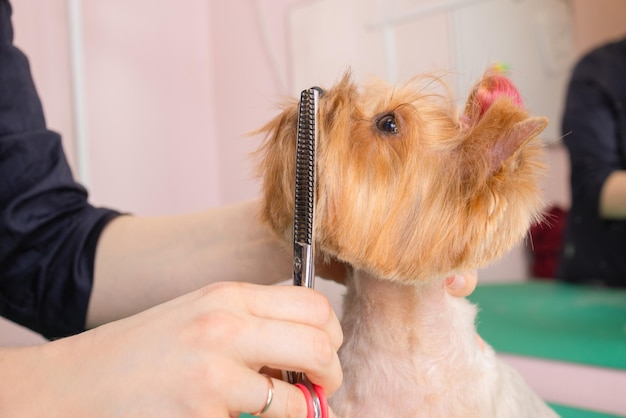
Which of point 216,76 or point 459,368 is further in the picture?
point 216,76

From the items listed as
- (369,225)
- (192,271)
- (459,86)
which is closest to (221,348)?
(369,225)

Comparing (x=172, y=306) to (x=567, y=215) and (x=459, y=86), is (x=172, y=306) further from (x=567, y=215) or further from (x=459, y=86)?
(x=567, y=215)

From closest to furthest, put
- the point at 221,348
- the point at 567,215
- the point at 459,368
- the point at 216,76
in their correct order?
1. the point at 221,348
2. the point at 459,368
3. the point at 567,215
4. the point at 216,76

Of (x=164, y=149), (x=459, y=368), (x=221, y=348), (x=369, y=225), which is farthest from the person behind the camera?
(x=164, y=149)

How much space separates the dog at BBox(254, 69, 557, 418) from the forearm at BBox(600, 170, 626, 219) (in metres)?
0.54

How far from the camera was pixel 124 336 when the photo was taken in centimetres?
Answer: 39

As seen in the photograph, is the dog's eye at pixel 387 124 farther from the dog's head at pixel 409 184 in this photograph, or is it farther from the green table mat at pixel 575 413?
the green table mat at pixel 575 413

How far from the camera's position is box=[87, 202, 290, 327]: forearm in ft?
2.23

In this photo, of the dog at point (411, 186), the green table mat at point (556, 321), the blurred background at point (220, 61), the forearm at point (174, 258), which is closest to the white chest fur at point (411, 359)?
the dog at point (411, 186)

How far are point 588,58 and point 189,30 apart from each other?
4.06 ft

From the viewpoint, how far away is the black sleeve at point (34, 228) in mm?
710

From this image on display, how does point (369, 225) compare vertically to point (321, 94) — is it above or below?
below

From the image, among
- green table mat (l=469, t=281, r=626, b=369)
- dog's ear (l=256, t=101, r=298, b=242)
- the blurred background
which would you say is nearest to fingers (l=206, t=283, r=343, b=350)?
dog's ear (l=256, t=101, r=298, b=242)

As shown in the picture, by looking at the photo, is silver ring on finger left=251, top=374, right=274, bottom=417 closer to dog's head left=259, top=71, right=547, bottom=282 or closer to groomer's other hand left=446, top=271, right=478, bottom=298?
dog's head left=259, top=71, right=547, bottom=282
